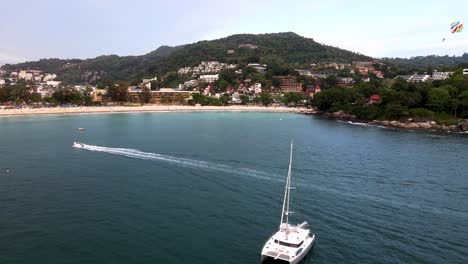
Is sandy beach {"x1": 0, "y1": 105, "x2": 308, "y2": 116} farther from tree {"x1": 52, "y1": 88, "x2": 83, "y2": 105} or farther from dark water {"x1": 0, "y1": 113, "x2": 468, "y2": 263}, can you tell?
dark water {"x1": 0, "y1": 113, "x2": 468, "y2": 263}

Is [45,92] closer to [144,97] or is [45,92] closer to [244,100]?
[144,97]

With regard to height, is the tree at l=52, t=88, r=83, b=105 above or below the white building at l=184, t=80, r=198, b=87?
below

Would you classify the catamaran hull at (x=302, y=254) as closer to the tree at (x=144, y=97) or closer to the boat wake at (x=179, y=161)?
the boat wake at (x=179, y=161)

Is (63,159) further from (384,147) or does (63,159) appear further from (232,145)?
(384,147)

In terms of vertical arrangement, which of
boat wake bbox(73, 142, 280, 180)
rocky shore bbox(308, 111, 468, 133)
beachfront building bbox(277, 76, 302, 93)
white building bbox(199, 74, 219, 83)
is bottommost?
boat wake bbox(73, 142, 280, 180)

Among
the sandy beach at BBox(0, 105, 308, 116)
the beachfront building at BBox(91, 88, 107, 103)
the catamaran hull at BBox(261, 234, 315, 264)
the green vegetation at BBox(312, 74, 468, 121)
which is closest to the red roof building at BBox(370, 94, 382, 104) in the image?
the green vegetation at BBox(312, 74, 468, 121)

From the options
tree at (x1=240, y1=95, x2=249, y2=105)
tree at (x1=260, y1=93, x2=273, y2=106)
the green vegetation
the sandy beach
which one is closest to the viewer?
the green vegetation

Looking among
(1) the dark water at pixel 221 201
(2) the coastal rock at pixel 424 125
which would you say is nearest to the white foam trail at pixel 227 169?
(1) the dark water at pixel 221 201

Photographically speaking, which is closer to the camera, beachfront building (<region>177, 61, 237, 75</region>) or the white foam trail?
the white foam trail

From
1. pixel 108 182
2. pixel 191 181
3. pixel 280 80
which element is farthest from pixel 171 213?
pixel 280 80
